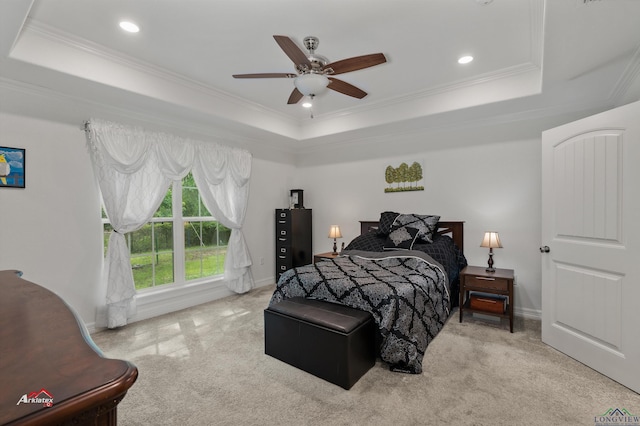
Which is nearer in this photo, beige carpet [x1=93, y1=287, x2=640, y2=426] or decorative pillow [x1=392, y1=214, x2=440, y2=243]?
beige carpet [x1=93, y1=287, x2=640, y2=426]

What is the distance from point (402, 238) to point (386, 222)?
0.52 m

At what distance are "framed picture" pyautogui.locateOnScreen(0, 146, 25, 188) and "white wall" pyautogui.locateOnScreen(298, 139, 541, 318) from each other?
4.02 m

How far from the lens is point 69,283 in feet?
9.91

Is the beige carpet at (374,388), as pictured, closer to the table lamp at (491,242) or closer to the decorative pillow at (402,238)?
the table lamp at (491,242)

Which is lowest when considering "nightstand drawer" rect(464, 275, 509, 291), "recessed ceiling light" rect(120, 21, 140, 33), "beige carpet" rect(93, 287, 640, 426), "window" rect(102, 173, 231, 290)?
"beige carpet" rect(93, 287, 640, 426)

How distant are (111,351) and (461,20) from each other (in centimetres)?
407

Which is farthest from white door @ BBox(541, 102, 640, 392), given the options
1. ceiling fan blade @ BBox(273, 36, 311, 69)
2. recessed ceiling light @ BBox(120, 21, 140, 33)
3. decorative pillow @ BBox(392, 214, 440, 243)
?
recessed ceiling light @ BBox(120, 21, 140, 33)

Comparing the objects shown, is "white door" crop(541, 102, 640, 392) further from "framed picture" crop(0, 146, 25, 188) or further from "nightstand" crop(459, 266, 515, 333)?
"framed picture" crop(0, 146, 25, 188)

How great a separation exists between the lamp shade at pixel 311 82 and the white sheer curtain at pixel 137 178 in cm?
214

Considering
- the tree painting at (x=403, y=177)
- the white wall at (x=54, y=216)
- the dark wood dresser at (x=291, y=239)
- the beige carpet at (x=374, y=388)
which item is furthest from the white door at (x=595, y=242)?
the white wall at (x=54, y=216)

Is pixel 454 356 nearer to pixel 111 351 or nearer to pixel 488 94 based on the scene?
pixel 488 94

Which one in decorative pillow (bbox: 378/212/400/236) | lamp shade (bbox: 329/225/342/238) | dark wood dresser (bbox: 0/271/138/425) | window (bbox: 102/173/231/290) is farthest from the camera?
lamp shade (bbox: 329/225/342/238)

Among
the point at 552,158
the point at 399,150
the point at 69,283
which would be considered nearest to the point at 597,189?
the point at 552,158

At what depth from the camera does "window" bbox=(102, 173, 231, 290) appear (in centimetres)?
366
